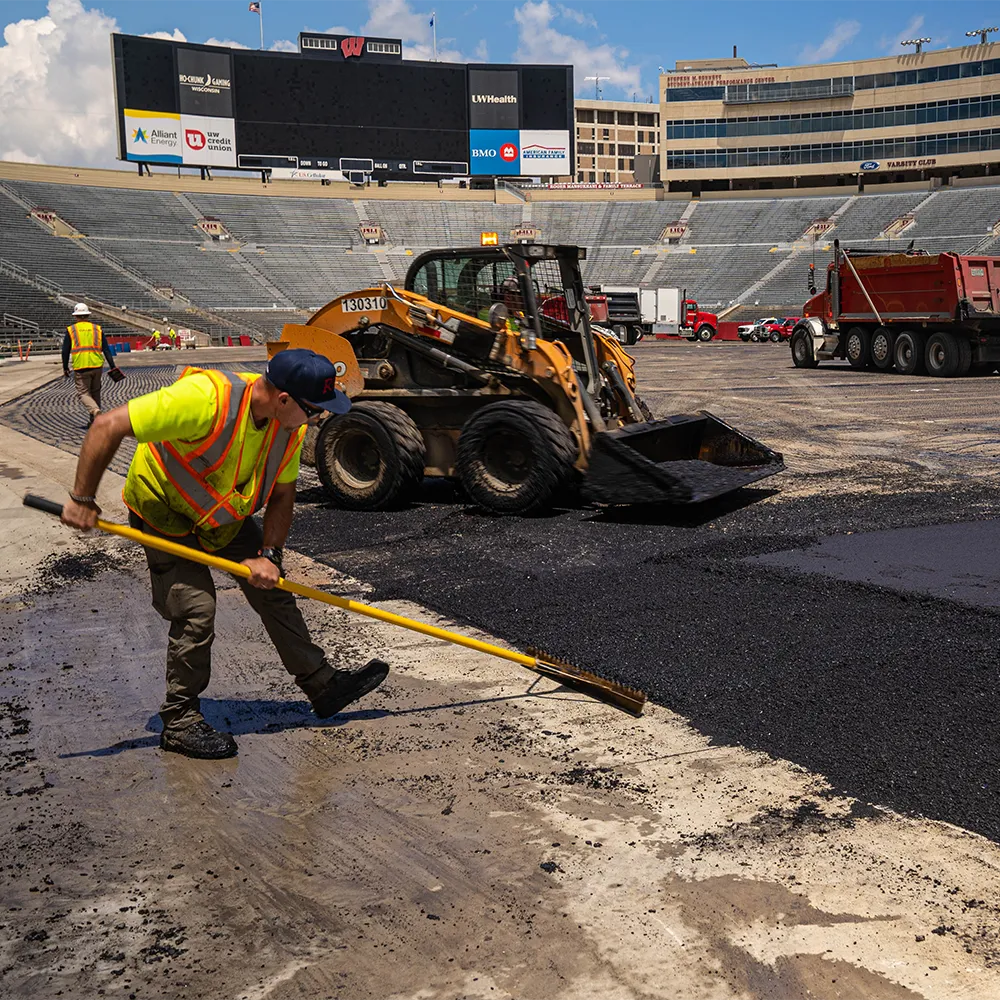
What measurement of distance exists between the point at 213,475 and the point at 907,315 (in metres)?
22.3

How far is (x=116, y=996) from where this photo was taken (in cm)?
270

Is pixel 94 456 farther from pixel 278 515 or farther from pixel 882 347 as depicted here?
pixel 882 347

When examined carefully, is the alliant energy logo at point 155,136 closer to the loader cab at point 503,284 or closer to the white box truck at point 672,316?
the white box truck at point 672,316

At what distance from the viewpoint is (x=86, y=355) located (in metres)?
14.2

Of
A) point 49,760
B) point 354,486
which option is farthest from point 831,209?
point 49,760

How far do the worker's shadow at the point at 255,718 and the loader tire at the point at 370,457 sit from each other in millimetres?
4161

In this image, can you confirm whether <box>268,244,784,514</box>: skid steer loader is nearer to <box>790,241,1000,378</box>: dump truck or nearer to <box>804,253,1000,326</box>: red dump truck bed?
<box>804,253,1000,326</box>: red dump truck bed

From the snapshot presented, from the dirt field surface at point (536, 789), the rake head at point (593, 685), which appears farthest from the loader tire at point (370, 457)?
the rake head at point (593, 685)

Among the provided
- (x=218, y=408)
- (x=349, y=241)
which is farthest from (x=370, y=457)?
(x=349, y=241)

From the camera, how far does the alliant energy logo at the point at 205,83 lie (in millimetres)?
60188

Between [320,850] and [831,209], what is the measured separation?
72285 millimetres

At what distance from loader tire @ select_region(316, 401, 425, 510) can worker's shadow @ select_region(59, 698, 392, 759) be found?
416cm

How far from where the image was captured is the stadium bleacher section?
→ 2205 inches

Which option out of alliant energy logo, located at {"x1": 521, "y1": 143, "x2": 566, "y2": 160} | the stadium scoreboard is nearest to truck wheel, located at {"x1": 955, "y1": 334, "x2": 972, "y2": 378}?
the stadium scoreboard
